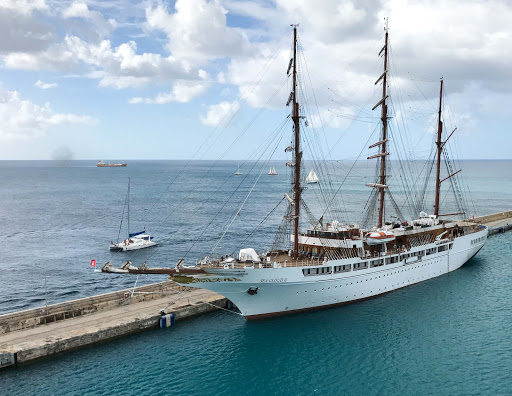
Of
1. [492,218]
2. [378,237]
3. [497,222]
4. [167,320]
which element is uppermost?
[378,237]

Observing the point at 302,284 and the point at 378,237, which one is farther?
the point at 378,237

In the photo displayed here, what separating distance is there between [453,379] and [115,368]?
72.9ft

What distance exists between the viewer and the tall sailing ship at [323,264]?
35.7m

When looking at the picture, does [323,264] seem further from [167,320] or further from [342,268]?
[167,320]

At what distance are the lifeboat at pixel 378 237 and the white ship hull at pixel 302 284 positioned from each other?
5.93ft

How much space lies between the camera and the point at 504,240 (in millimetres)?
70312

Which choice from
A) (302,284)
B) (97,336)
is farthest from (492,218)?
(97,336)

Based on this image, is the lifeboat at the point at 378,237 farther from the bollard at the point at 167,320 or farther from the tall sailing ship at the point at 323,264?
the bollard at the point at 167,320

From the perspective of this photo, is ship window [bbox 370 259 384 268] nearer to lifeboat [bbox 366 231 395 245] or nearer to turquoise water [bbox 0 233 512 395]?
lifeboat [bbox 366 231 395 245]

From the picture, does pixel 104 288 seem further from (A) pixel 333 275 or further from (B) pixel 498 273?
(B) pixel 498 273

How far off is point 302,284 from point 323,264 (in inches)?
101

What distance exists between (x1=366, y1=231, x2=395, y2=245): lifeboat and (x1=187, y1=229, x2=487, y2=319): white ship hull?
1.81m

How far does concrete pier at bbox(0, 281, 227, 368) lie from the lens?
98.9 ft

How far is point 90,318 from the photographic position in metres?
34.9
